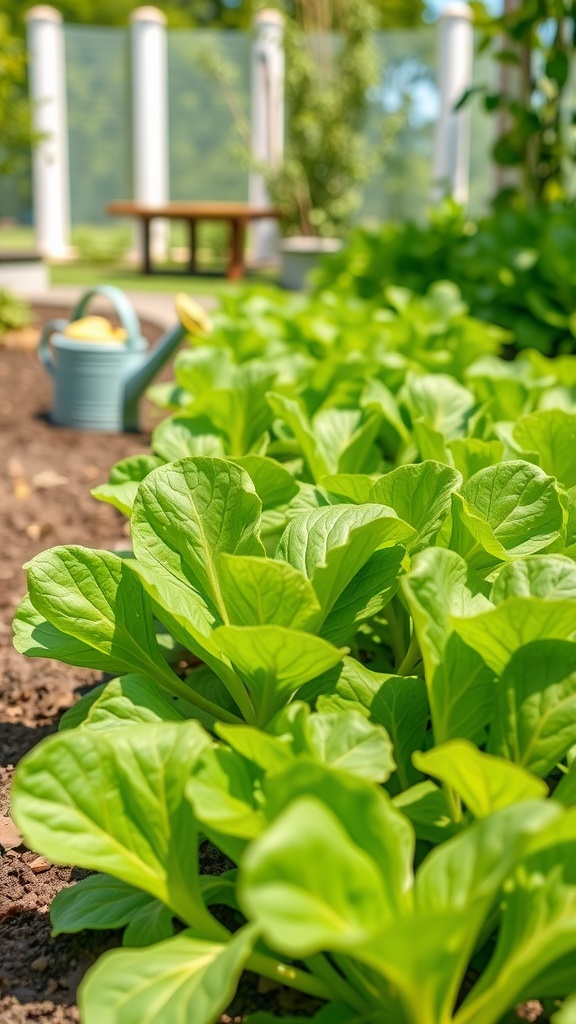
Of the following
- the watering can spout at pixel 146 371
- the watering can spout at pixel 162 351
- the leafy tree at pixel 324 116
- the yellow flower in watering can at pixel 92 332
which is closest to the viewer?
the watering can spout at pixel 162 351

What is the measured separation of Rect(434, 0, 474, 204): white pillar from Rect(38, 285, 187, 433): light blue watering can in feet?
39.6

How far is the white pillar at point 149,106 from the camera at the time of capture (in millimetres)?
17094

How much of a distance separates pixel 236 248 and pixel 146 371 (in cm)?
1008

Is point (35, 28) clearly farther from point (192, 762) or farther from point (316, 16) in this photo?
point (192, 762)

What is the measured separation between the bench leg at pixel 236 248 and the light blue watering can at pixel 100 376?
9430mm

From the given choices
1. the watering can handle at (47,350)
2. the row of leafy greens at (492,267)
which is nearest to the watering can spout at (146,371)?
the watering can handle at (47,350)

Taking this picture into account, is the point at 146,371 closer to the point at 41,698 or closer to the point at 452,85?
the point at 41,698

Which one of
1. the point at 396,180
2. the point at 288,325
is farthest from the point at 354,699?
the point at 396,180

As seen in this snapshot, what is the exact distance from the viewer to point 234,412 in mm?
1915

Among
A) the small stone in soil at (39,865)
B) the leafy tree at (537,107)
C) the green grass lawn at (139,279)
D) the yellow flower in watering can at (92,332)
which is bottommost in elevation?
the green grass lawn at (139,279)

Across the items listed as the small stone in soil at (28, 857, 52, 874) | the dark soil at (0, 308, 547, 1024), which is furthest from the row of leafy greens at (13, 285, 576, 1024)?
the small stone in soil at (28, 857, 52, 874)

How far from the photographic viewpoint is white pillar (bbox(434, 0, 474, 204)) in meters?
15.6

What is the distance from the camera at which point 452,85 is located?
15836mm

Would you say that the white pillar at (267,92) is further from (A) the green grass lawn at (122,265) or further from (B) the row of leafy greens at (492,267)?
(B) the row of leafy greens at (492,267)
